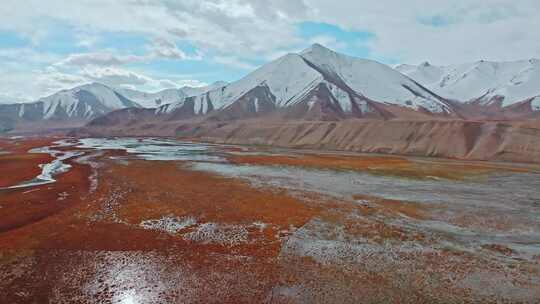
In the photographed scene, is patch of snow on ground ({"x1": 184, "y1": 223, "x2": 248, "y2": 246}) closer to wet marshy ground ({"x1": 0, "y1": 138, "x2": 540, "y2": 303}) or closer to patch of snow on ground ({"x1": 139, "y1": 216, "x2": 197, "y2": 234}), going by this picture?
wet marshy ground ({"x1": 0, "y1": 138, "x2": 540, "y2": 303})

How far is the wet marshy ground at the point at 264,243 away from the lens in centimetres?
1566

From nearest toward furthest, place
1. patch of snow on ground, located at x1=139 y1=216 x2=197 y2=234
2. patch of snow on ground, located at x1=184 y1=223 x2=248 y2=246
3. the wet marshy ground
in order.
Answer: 1. the wet marshy ground
2. patch of snow on ground, located at x1=184 y1=223 x2=248 y2=246
3. patch of snow on ground, located at x1=139 y1=216 x2=197 y2=234

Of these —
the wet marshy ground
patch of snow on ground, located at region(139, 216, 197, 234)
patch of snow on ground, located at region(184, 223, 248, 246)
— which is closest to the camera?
the wet marshy ground

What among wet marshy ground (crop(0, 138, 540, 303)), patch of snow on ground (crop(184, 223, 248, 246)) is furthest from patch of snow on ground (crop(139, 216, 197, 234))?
patch of snow on ground (crop(184, 223, 248, 246))

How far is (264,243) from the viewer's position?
21.3 meters

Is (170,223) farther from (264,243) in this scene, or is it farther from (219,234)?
(264,243)

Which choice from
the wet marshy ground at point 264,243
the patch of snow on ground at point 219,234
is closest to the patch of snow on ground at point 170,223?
the wet marshy ground at point 264,243

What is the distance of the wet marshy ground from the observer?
15664 millimetres

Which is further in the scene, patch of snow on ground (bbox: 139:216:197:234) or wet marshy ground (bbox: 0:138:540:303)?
patch of snow on ground (bbox: 139:216:197:234)

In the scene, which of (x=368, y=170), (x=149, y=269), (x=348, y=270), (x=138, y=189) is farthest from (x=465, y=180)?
(x=149, y=269)

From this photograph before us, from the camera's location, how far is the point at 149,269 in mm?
17594

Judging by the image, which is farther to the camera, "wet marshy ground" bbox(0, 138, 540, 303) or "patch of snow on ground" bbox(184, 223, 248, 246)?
"patch of snow on ground" bbox(184, 223, 248, 246)

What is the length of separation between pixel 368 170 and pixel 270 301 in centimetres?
4356

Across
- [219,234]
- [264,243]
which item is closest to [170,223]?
[219,234]
